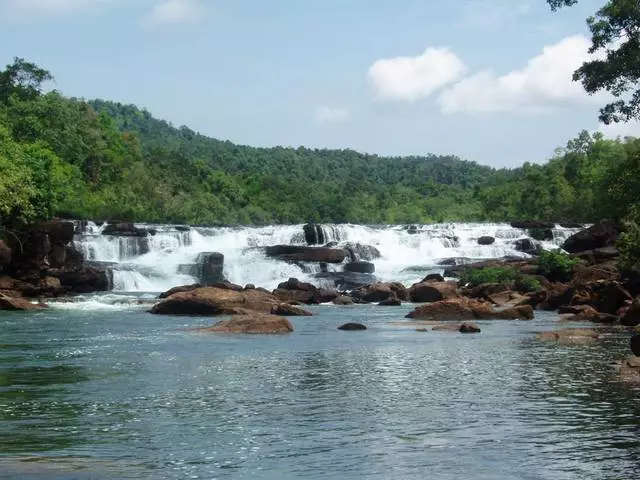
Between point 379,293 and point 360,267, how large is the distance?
10.0 meters

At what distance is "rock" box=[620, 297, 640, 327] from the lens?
97.3 feet

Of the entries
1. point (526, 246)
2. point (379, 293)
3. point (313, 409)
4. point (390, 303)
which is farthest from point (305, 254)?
point (313, 409)

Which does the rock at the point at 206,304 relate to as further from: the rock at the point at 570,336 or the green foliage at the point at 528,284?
the green foliage at the point at 528,284

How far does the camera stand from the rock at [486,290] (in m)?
43.4

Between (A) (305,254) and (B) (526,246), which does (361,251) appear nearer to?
(A) (305,254)

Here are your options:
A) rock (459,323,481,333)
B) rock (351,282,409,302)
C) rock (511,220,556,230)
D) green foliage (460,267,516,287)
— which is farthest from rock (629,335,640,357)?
rock (511,220,556,230)

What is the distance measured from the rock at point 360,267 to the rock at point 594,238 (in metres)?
12.0

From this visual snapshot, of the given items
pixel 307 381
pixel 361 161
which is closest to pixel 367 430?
pixel 307 381

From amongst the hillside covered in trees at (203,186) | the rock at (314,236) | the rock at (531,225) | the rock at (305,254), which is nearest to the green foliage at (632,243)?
the hillside covered in trees at (203,186)

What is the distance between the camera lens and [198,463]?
11.1 m

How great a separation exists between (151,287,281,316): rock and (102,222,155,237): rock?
20.1 m

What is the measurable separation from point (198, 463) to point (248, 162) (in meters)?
147

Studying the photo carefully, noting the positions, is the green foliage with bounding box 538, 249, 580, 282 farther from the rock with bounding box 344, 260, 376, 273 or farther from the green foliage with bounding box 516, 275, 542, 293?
the rock with bounding box 344, 260, 376, 273

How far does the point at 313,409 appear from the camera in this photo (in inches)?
590
